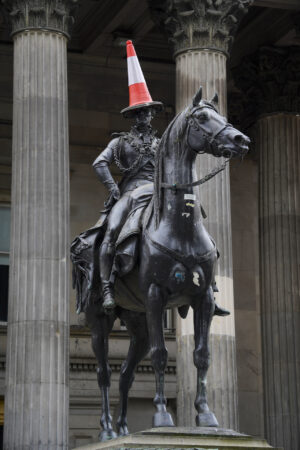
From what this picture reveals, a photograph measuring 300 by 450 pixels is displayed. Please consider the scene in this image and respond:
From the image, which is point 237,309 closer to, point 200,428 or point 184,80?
point 184,80

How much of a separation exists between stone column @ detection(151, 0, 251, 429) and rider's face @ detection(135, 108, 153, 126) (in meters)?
11.0

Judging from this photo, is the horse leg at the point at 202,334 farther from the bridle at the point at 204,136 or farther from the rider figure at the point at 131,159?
the rider figure at the point at 131,159

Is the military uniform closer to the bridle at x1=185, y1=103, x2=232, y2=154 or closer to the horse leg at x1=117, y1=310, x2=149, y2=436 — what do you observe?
the horse leg at x1=117, y1=310, x2=149, y2=436

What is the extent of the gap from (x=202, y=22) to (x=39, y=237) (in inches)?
246

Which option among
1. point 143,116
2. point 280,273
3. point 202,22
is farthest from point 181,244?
point 280,273

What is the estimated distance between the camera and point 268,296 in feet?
107

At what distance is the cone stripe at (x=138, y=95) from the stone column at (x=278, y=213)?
18.1 m

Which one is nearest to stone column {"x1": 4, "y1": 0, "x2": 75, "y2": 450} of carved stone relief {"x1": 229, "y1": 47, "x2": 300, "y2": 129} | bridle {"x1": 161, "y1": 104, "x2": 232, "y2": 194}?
carved stone relief {"x1": 229, "y1": 47, "x2": 300, "y2": 129}

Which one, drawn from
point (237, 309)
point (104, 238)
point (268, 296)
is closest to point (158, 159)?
point (104, 238)

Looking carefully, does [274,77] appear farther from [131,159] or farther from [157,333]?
[157,333]

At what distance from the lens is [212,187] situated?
86.1 feet

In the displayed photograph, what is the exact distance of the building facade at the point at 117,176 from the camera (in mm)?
24516

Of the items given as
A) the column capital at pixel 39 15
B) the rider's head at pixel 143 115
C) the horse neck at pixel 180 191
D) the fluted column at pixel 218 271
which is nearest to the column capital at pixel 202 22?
the fluted column at pixel 218 271

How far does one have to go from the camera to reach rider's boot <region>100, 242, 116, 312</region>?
13.8 meters
